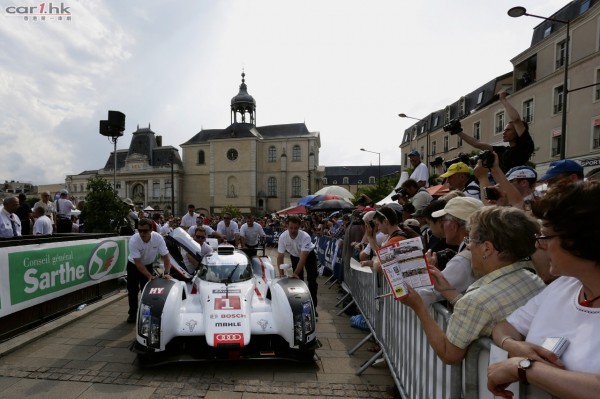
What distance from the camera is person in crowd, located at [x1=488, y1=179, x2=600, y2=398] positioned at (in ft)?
3.63

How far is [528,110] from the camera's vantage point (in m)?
24.7

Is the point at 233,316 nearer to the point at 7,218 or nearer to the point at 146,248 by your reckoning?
the point at 146,248

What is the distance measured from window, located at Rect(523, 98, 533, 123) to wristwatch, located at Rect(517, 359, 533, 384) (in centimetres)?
2824

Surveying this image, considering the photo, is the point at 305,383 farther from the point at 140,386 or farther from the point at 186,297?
the point at 186,297

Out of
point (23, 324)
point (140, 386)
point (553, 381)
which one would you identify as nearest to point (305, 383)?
point (140, 386)

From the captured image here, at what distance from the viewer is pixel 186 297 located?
504 centimetres

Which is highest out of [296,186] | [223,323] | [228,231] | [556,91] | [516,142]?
[556,91]

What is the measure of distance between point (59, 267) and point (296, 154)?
5676 cm

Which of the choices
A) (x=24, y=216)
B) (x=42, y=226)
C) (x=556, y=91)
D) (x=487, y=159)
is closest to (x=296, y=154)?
(x=556, y=91)

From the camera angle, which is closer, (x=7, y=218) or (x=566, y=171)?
(x=566, y=171)

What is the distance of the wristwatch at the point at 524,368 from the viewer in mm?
1224

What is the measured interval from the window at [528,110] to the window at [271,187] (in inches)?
1689

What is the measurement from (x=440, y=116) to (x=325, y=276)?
117 feet

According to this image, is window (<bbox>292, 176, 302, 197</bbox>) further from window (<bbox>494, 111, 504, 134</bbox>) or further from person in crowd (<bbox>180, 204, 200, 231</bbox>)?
person in crowd (<bbox>180, 204, 200, 231</bbox>)
